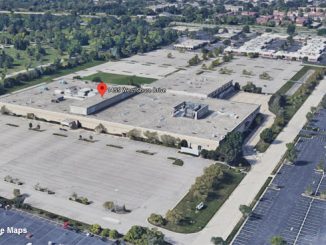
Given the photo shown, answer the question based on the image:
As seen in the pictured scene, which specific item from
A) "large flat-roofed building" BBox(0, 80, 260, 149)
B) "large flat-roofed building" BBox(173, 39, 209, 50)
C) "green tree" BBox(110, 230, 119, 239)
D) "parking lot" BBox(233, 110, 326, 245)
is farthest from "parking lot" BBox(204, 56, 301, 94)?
"green tree" BBox(110, 230, 119, 239)

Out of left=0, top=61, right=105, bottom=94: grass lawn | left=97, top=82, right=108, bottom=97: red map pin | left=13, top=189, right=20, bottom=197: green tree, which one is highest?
left=97, top=82, right=108, bottom=97: red map pin

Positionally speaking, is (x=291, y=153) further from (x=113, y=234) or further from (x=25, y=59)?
(x=25, y=59)

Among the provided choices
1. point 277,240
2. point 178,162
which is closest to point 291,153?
point 178,162

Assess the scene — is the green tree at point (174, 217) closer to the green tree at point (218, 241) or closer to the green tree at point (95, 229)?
the green tree at point (218, 241)

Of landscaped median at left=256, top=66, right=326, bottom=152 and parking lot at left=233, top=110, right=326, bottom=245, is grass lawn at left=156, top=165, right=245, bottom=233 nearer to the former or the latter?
parking lot at left=233, top=110, right=326, bottom=245

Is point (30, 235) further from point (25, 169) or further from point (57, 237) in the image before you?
point (25, 169)

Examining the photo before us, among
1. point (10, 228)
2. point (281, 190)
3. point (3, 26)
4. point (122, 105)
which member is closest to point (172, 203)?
point (281, 190)
